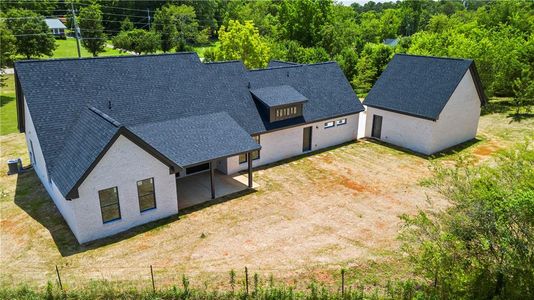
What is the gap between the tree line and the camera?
42688mm

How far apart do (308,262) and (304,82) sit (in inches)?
723

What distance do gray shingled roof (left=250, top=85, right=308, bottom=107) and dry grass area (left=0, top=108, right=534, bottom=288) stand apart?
4.98 meters

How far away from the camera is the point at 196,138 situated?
870 inches

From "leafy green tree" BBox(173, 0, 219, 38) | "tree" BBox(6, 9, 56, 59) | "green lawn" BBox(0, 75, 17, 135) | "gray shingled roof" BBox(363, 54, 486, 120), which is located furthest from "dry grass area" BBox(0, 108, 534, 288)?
"leafy green tree" BBox(173, 0, 219, 38)

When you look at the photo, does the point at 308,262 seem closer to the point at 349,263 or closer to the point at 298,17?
the point at 349,263

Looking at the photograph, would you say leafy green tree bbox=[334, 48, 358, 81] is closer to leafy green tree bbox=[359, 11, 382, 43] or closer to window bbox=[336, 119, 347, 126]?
window bbox=[336, 119, 347, 126]

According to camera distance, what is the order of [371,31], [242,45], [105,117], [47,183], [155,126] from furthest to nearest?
[371,31]
[242,45]
[155,126]
[47,183]
[105,117]

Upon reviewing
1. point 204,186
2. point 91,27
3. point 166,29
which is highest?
point 91,27

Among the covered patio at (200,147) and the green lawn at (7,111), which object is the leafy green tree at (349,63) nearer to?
the covered patio at (200,147)

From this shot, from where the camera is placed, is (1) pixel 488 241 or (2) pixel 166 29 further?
(2) pixel 166 29

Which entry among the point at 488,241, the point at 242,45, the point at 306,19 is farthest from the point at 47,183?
the point at 306,19

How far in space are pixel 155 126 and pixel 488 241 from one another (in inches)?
691

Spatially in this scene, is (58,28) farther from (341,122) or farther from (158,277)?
(158,277)

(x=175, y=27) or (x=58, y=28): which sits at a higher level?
(x=175, y=27)
